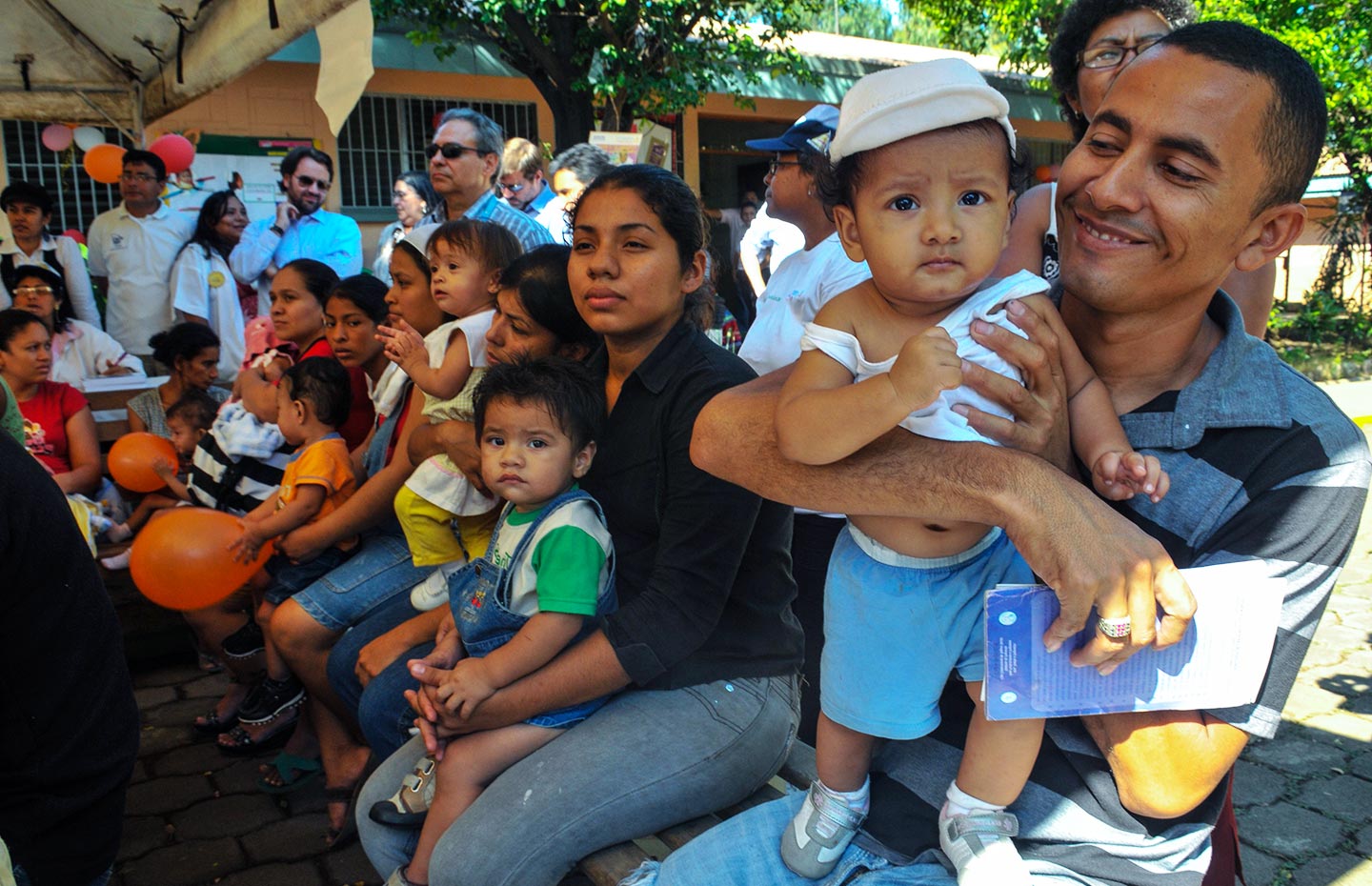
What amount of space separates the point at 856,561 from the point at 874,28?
58655 mm

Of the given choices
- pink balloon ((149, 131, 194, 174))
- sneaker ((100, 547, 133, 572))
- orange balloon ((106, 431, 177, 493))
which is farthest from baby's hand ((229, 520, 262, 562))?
pink balloon ((149, 131, 194, 174))

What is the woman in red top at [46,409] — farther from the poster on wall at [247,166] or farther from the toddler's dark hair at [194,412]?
the poster on wall at [247,166]

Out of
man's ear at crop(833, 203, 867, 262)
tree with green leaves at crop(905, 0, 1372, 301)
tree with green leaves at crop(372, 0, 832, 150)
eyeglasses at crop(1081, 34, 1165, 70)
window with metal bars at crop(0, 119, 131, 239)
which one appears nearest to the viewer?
man's ear at crop(833, 203, 867, 262)

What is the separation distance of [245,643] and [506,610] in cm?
228

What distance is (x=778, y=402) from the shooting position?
166 cm

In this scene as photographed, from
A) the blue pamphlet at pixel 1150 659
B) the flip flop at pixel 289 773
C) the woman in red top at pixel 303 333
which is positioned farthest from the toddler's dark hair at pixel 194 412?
the blue pamphlet at pixel 1150 659

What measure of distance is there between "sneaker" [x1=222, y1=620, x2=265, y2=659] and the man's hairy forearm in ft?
9.71

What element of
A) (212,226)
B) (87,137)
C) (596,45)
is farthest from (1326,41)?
(87,137)

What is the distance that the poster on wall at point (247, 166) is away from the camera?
473 inches

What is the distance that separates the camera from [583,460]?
2.39 m

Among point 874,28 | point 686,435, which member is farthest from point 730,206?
point 874,28

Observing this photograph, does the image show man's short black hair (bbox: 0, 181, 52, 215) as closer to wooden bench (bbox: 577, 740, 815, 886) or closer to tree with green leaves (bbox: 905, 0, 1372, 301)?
wooden bench (bbox: 577, 740, 815, 886)

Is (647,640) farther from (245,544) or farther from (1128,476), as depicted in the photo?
(245,544)

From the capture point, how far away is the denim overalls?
2.22 metres
